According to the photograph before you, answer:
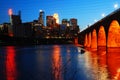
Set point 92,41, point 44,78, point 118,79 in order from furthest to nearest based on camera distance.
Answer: point 92,41 → point 44,78 → point 118,79

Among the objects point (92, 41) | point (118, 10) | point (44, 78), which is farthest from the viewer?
point (92, 41)

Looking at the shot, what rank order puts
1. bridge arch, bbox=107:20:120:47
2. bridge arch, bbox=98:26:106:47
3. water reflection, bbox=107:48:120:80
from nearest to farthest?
water reflection, bbox=107:48:120:80, bridge arch, bbox=107:20:120:47, bridge arch, bbox=98:26:106:47

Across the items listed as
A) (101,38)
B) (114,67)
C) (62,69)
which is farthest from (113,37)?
(62,69)

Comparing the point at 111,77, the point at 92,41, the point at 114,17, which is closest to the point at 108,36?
the point at 114,17

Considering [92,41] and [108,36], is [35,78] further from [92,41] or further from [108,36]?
[92,41]

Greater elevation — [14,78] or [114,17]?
[114,17]

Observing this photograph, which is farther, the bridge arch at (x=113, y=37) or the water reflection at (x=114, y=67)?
the bridge arch at (x=113, y=37)

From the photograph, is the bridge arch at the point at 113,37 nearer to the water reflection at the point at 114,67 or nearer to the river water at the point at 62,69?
the river water at the point at 62,69

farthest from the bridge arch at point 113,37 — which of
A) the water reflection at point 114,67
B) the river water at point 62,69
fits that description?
the water reflection at point 114,67

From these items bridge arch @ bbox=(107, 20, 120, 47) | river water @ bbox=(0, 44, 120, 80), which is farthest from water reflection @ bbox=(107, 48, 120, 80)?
bridge arch @ bbox=(107, 20, 120, 47)

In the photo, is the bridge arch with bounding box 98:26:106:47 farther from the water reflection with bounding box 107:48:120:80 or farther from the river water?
the water reflection with bounding box 107:48:120:80

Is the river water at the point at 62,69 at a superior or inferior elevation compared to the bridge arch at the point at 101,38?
inferior

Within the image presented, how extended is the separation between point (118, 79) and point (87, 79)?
2.68m

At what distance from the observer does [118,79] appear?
2775 cm
